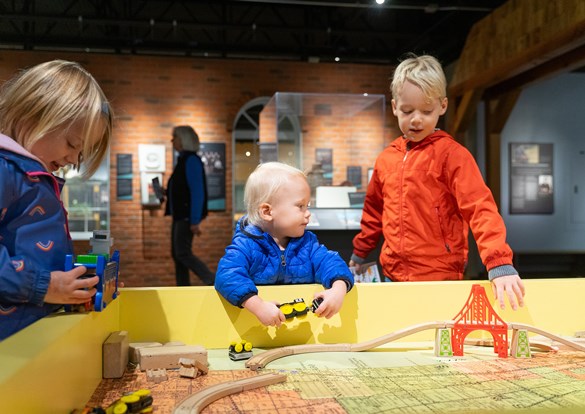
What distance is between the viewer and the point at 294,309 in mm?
1550

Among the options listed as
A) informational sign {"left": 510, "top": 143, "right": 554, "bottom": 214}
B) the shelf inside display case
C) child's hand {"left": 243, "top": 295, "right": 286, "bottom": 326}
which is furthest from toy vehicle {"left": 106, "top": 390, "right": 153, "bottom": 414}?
informational sign {"left": 510, "top": 143, "right": 554, "bottom": 214}

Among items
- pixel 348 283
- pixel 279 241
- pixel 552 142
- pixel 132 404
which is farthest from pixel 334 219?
pixel 552 142

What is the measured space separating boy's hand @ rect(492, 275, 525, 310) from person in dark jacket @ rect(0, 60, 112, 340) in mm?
1081

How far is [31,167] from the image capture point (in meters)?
1.25

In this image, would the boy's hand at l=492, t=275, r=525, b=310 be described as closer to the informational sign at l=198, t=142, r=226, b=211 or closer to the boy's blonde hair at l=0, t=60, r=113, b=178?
the boy's blonde hair at l=0, t=60, r=113, b=178

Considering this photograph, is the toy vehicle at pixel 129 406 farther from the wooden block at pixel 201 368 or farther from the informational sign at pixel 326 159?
the informational sign at pixel 326 159

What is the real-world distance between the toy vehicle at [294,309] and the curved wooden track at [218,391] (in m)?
0.29

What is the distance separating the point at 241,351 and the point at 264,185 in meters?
0.53

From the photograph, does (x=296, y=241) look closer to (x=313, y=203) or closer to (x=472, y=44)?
(x=313, y=203)

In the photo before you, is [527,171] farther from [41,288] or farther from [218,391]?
[41,288]

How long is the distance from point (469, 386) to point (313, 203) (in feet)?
14.3

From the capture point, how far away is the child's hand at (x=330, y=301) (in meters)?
1.54

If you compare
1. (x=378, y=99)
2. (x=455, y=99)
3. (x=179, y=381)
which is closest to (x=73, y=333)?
(x=179, y=381)

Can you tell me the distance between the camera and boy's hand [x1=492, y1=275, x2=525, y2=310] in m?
1.64
